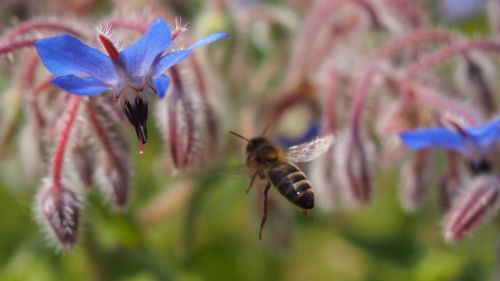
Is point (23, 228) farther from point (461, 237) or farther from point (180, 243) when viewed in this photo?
point (461, 237)

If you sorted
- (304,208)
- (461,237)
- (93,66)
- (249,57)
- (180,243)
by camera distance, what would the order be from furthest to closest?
(249,57), (180,243), (461,237), (304,208), (93,66)

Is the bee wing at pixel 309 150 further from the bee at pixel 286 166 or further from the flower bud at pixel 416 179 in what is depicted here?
the flower bud at pixel 416 179

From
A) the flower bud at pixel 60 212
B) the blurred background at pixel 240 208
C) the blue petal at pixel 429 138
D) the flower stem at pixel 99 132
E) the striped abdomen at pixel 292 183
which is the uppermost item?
the flower stem at pixel 99 132

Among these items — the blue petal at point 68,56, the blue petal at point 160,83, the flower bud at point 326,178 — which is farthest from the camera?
the flower bud at point 326,178

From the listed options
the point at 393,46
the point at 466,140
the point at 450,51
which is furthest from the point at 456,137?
the point at 393,46

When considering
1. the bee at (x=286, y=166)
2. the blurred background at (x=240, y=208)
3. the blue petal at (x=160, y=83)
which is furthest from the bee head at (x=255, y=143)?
the blue petal at (x=160, y=83)

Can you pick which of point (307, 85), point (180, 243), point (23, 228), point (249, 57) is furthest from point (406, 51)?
point (23, 228)

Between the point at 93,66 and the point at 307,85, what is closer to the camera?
the point at 93,66
